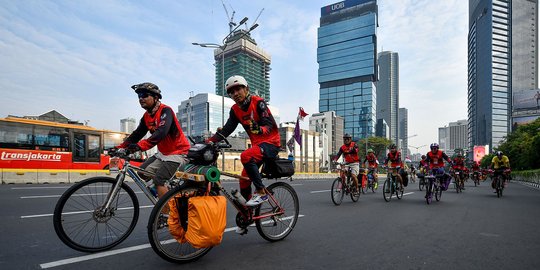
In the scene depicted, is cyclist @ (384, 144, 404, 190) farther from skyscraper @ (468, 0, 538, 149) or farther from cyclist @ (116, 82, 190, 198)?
skyscraper @ (468, 0, 538, 149)

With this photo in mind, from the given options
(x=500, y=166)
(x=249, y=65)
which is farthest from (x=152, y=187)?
(x=249, y=65)

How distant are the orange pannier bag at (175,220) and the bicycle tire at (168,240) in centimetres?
4

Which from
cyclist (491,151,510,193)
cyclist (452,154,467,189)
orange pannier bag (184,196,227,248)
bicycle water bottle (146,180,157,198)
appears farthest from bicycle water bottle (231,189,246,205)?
cyclist (452,154,467,189)

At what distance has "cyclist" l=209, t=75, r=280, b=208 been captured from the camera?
3684 mm

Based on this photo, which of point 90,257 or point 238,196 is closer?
point 90,257

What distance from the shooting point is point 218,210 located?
2965mm

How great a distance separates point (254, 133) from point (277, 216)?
3.96 ft

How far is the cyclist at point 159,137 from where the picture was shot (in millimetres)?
3742

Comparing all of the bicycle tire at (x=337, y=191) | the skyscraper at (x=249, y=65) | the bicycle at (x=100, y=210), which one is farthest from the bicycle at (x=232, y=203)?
the skyscraper at (x=249, y=65)

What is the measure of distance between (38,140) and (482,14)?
184721 millimetres

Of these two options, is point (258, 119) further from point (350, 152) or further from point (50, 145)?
point (50, 145)

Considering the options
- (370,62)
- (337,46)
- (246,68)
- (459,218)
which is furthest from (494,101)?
(459,218)

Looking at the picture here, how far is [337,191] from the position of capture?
8.28 meters

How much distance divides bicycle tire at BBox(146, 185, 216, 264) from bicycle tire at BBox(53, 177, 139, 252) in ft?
2.83
